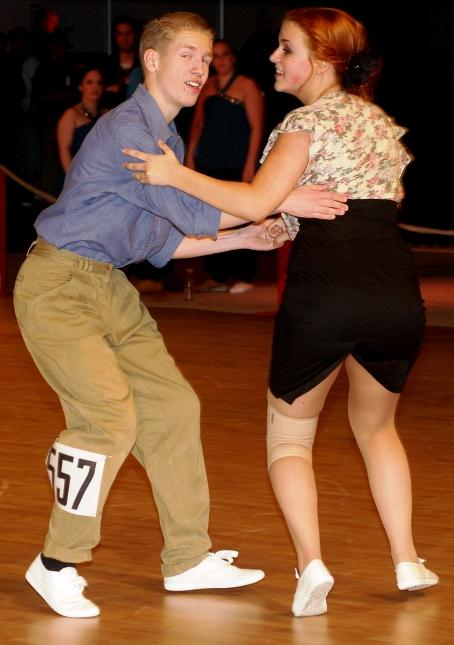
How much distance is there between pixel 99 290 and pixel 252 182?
505 millimetres

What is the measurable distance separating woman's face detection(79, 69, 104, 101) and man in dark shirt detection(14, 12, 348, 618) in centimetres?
580

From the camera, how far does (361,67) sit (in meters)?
3.42

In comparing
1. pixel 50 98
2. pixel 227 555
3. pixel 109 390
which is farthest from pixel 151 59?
pixel 50 98

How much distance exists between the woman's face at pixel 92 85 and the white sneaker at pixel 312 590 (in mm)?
6271

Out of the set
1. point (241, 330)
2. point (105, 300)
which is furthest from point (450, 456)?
point (241, 330)

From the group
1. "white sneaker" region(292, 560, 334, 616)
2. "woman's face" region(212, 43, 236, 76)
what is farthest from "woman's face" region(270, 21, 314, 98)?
"woman's face" region(212, 43, 236, 76)

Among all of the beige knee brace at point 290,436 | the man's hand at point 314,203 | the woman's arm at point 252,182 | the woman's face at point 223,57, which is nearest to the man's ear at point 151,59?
the woman's arm at point 252,182

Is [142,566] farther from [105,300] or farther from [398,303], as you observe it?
[398,303]

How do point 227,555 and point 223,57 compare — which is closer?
point 227,555

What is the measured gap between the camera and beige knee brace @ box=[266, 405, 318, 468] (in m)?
3.56

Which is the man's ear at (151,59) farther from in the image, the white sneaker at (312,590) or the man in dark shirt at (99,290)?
the white sneaker at (312,590)

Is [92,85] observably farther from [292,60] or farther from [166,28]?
[292,60]

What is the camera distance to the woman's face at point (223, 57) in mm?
9031

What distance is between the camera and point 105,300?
140 inches
